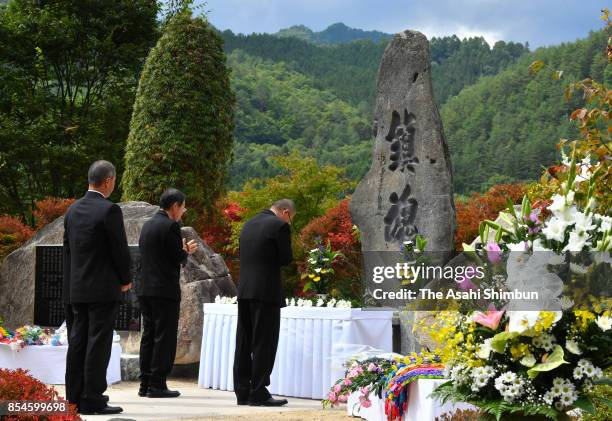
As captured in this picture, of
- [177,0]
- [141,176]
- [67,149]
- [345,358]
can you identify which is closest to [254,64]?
[177,0]

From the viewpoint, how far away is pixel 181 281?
1170 cm

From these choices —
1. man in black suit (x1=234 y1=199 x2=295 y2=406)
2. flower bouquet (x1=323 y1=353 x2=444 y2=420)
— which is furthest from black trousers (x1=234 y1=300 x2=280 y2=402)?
flower bouquet (x1=323 y1=353 x2=444 y2=420)

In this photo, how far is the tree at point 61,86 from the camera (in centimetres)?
1986

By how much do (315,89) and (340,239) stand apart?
1504 inches

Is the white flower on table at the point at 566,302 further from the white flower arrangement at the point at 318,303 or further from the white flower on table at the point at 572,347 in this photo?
the white flower arrangement at the point at 318,303

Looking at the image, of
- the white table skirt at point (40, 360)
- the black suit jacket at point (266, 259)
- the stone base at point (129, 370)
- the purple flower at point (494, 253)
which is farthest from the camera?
the stone base at point (129, 370)

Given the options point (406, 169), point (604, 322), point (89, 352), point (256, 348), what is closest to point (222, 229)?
point (406, 169)

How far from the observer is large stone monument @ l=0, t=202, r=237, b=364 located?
1138cm

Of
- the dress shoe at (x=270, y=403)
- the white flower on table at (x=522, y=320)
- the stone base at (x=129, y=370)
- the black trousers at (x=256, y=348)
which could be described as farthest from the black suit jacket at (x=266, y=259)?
the white flower on table at (x=522, y=320)

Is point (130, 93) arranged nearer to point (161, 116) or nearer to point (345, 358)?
point (161, 116)

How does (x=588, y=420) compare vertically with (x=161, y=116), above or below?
below

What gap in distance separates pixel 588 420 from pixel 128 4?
17.6 m

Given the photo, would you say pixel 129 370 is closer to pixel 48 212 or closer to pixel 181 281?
pixel 181 281

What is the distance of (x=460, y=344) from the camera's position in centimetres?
446
